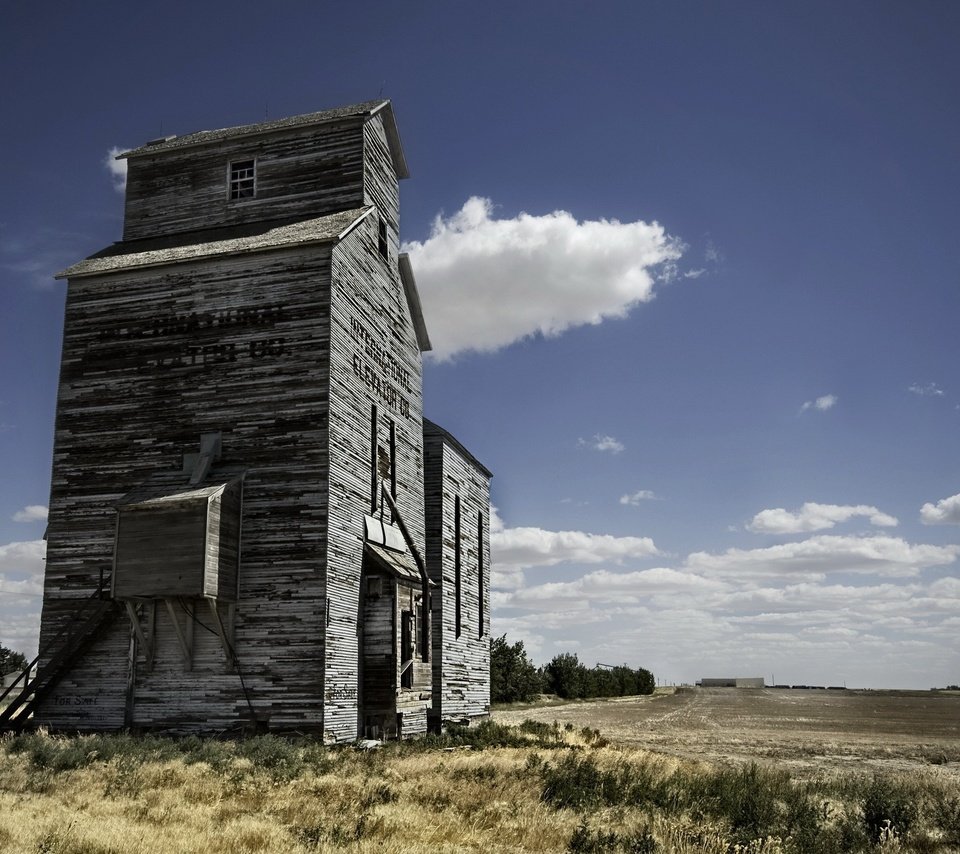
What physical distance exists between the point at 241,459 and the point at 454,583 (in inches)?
511

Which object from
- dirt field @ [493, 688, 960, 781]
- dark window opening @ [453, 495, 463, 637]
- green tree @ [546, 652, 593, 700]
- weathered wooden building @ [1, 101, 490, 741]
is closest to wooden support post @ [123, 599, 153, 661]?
weathered wooden building @ [1, 101, 490, 741]

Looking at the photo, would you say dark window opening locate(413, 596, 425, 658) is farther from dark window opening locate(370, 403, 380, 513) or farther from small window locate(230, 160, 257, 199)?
small window locate(230, 160, 257, 199)

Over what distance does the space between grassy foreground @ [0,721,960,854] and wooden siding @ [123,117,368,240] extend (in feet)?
51.6

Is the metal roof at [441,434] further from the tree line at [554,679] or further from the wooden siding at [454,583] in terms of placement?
the tree line at [554,679]

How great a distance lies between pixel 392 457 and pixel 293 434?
17.2 ft

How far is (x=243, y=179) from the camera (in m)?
30.0

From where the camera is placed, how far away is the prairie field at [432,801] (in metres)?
12.7

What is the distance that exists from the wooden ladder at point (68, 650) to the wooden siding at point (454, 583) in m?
12.2

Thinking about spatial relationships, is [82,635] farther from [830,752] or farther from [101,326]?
[830,752]

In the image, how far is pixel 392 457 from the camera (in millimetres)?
29703

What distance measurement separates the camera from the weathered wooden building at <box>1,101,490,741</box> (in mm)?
23672

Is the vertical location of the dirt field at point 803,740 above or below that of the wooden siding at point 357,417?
below

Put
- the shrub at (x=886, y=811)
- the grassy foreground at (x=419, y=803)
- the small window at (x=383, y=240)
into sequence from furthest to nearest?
the small window at (x=383, y=240) → the shrub at (x=886, y=811) → the grassy foreground at (x=419, y=803)

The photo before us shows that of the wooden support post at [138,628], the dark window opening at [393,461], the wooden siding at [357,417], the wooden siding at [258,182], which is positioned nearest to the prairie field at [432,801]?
the wooden support post at [138,628]
